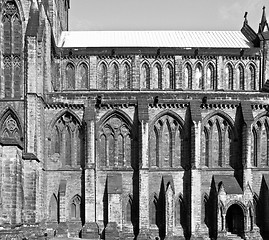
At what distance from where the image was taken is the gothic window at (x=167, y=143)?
4084 centimetres

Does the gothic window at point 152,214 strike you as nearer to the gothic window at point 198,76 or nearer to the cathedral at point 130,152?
the cathedral at point 130,152

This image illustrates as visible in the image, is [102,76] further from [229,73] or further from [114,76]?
[229,73]

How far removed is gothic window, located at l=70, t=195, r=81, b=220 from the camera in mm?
39750

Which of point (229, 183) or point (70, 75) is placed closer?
point (229, 183)

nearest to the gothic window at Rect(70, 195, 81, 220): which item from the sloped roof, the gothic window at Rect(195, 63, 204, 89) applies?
the sloped roof

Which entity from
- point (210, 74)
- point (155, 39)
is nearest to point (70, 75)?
point (155, 39)

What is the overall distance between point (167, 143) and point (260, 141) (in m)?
7.73

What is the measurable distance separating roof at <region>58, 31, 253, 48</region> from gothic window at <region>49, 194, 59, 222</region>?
1700cm

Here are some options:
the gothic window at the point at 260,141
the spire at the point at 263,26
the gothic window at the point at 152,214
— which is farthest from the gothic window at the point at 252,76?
the gothic window at the point at 152,214

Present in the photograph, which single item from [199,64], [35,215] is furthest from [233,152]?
[35,215]

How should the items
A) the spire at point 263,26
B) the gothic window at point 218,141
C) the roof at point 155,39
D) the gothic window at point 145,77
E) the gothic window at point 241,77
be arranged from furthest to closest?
the spire at point 263,26, the roof at point 155,39, the gothic window at point 241,77, the gothic window at point 145,77, the gothic window at point 218,141

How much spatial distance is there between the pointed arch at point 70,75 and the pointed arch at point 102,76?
245cm

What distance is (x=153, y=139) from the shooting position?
41.0 meters

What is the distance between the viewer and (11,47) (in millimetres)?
40812
